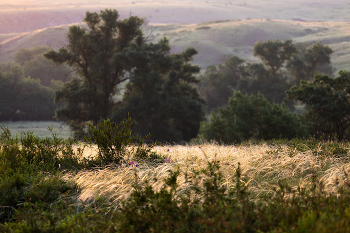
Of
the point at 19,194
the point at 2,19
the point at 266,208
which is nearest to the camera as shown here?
the point at 266,208

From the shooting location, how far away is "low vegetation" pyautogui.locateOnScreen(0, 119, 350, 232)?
294cm

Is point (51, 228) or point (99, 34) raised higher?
point (99, 34)

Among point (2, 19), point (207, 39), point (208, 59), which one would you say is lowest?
point (208, 59)

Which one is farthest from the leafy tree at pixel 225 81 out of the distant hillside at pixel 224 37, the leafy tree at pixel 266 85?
the distant hillside at pixel 224 37

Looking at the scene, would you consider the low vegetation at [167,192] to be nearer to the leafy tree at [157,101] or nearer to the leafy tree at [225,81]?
the leafy tree at [157,101]

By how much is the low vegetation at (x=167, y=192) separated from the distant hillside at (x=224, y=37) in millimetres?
85502

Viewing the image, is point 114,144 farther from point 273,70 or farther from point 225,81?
point 225,81

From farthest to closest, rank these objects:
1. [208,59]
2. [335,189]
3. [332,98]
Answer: [208,59] → [332,98] → [335,189]

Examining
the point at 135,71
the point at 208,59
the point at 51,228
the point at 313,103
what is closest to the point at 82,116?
the point at 135,71

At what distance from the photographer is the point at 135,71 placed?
26.8 metres

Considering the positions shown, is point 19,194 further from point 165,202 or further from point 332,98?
point 332,98

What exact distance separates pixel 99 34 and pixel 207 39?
94.4 m

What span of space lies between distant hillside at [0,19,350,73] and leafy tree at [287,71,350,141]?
67910mm

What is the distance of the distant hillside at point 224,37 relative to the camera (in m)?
95.8
